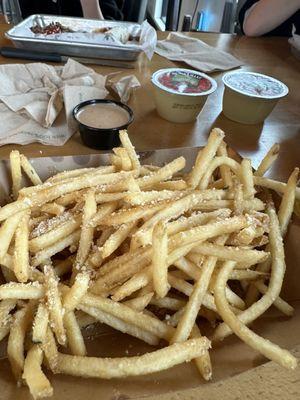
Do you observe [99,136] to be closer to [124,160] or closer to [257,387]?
[124,160]

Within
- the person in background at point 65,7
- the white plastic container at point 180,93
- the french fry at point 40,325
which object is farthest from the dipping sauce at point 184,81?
the person in background at point 65,7

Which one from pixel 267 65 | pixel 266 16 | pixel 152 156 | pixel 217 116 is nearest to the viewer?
pixel 152 156

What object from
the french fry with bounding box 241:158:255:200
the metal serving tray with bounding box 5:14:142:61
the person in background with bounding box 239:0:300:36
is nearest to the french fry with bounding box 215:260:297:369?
the french fry with bounding box 241:158:255:200

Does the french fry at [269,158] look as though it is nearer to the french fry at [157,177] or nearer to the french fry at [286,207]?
the french fry at [286,207]

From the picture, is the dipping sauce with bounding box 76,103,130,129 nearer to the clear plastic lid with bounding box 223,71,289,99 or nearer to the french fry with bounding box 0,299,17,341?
the clear plastic lid with bounding box 223,71,289,99

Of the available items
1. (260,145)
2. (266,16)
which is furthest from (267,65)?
(260,145)

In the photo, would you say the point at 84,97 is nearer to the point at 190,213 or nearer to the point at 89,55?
the point at 89,55
